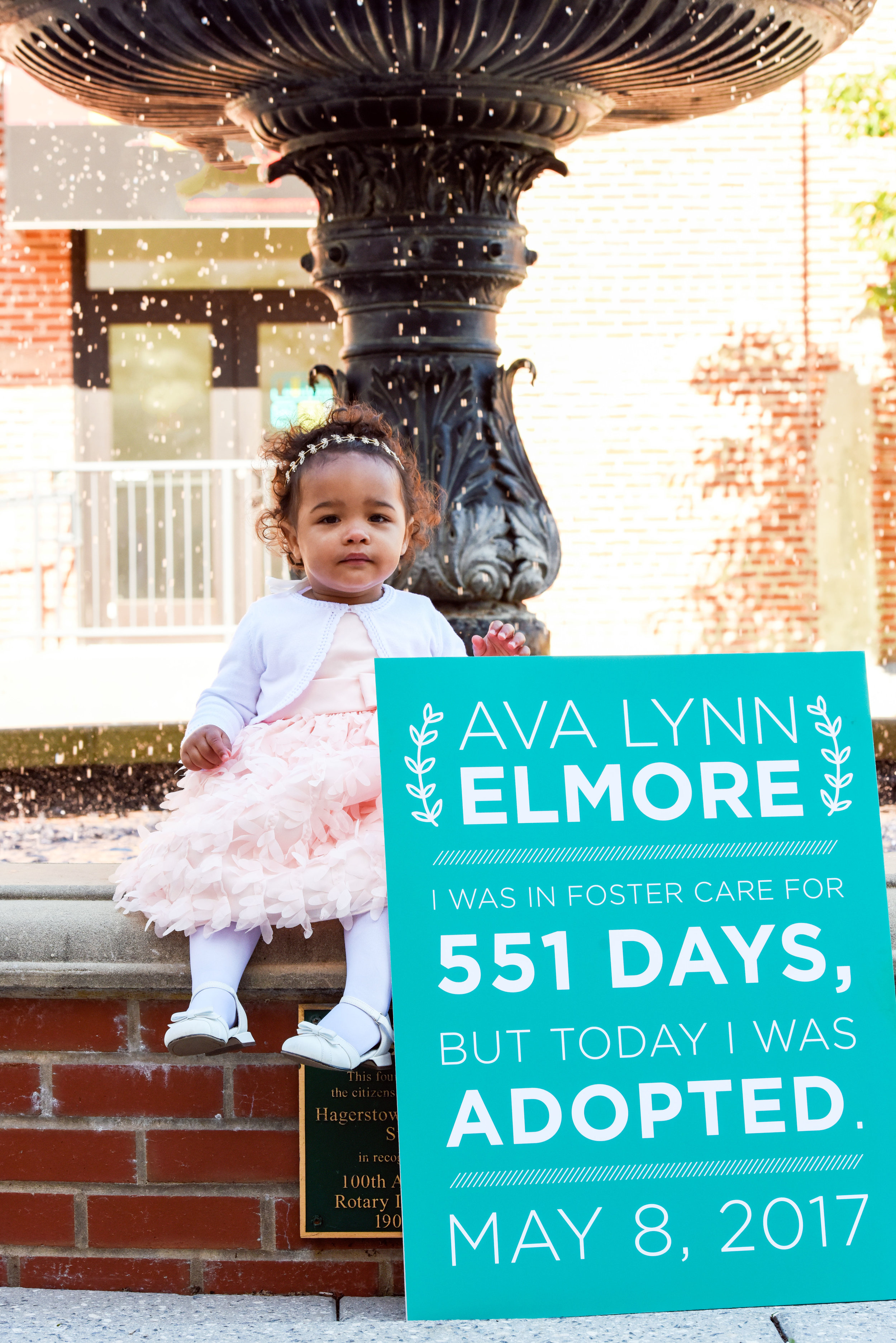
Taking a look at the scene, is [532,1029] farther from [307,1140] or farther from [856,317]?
[856,317]

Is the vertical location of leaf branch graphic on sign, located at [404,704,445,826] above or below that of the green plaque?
above

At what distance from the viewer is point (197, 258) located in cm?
1040

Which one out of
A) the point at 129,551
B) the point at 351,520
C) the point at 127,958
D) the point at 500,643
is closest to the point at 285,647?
the point at 351,520

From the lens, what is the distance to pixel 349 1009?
176cm

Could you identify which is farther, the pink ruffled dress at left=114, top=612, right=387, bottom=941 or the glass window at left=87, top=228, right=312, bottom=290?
the glass window at left=87, top=228, right=312, bottom=290

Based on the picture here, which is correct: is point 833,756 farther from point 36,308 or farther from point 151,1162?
point 36,308

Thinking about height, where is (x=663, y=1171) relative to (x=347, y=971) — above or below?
below

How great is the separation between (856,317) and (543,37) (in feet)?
25.8

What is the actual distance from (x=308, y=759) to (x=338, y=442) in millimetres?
578

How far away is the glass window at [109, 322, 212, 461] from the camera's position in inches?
415

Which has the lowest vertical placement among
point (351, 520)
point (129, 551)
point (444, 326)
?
point (351, 520)

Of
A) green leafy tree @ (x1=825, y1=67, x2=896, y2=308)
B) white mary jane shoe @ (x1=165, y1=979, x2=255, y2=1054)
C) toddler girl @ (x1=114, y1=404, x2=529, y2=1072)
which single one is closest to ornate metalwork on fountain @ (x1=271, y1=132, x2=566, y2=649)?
toddler girl @ (x1=114, y1=404, x2=529, y2=1072)

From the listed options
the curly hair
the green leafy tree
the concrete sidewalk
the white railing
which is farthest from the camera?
the white railing

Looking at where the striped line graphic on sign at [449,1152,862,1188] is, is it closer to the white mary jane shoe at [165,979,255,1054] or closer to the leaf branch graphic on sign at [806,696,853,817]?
the white mary jane shoe at [165,979,255,1054]
